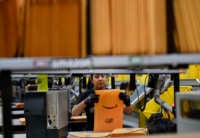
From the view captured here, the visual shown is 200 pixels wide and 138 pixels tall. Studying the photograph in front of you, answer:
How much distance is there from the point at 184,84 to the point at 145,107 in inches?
24.5

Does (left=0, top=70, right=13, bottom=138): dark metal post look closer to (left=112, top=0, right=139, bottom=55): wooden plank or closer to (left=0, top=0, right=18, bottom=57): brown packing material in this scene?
(left=0, top=0, right=18, bottom=57): brown packing material

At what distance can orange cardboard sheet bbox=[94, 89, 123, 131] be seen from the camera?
355 centimetres

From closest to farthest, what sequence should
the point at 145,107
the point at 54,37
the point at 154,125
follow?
1. the point at 54,37
2. the point at 154,125
3. the point at 145,107

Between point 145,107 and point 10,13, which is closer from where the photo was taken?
point 10,13

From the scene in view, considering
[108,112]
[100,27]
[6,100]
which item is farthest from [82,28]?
[108,112]

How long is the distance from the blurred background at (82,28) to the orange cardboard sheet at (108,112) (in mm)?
2272

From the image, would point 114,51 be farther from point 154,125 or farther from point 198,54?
point 154,125

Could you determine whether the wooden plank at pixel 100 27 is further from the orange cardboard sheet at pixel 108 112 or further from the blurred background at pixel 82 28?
the orange cardboard sheet at pixel 108 112

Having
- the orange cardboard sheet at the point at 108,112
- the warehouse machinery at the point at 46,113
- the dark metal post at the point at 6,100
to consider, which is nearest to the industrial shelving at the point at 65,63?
the dark metal post at the point at 6,100

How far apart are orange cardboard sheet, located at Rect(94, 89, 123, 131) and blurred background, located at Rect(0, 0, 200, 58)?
227cm

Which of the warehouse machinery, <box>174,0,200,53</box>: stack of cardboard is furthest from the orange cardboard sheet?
<box>174,0,200,53</box>: stack of cardboard

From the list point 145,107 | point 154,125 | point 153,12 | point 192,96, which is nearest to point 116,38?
point 153,12

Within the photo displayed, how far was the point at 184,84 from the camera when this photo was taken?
492 centimetres

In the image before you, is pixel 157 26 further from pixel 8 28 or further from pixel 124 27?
pixel 8 28
